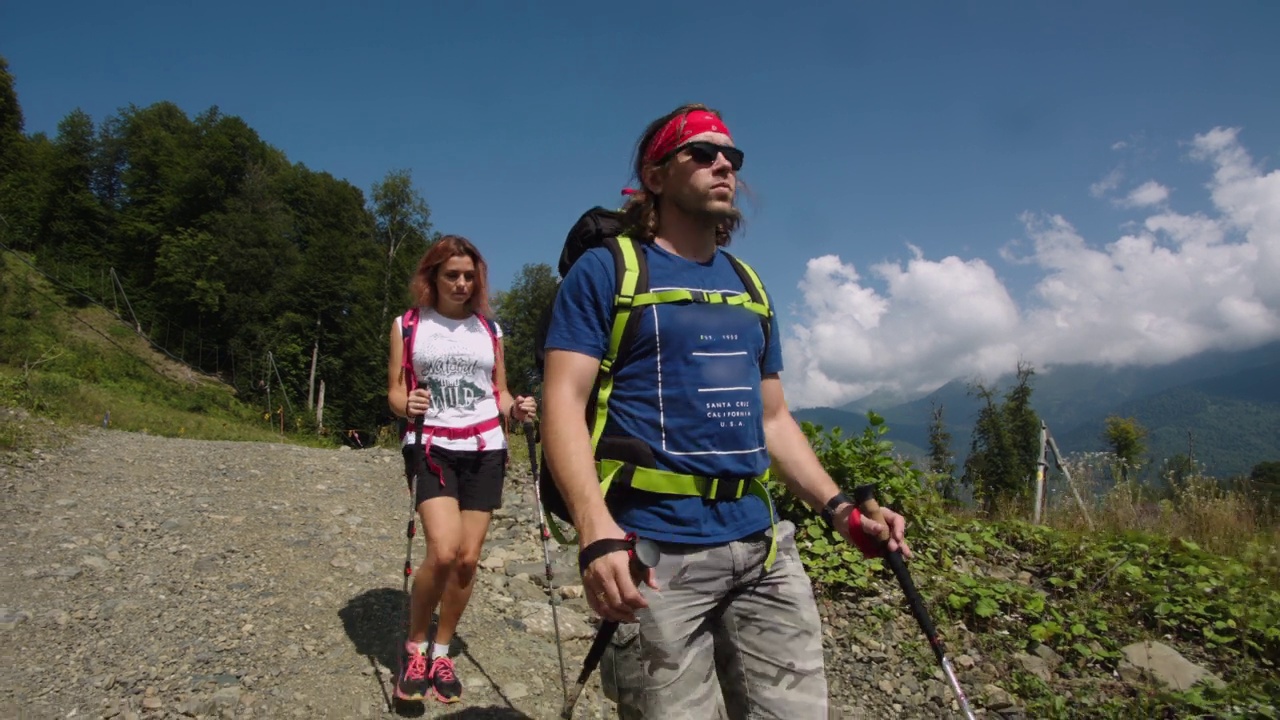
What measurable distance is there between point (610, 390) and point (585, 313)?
23cm

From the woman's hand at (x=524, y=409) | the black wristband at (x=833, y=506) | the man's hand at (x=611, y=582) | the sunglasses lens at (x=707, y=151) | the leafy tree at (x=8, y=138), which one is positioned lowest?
the man's hand at (x=611, y=582)

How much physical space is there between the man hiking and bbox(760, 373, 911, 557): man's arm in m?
0.10

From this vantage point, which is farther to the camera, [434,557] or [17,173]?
[17,173]

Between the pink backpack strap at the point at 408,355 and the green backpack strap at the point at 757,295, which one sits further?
the pink backpack strap at the point at 408,355

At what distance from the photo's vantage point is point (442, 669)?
378cm

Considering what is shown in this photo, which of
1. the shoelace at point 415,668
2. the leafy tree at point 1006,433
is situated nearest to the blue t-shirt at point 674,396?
the shoelace at point 415,668

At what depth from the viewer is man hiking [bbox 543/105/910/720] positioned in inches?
70.2

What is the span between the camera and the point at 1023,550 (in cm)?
618

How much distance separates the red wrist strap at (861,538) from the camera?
213cm

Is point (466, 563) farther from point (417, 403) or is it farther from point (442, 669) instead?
point (417, 403)

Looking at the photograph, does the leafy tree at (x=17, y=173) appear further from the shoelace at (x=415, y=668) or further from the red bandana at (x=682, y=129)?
Answer: the red bandana at (x=682, y=129)

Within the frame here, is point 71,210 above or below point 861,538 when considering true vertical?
above

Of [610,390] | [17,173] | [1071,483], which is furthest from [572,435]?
[17,173]

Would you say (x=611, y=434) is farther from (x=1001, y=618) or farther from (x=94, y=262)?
(x=94, y=262)
